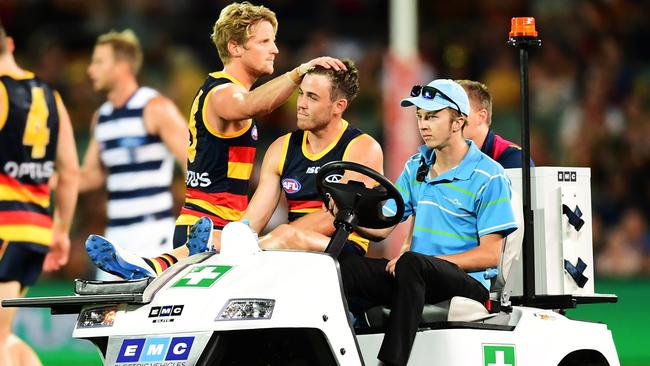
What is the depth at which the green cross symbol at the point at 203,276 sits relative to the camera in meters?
5.86

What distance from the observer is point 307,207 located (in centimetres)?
741

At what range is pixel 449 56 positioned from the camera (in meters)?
17.2

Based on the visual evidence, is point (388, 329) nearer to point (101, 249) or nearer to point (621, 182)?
point (101, 249)

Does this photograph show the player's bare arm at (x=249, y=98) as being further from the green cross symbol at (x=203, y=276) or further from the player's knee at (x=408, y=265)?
the green cross symbol at (x=203, y=276)

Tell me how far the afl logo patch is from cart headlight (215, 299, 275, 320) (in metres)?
1.72

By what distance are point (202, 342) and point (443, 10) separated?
511 inches

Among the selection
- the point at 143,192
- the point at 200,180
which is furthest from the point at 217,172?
the point at 143,192

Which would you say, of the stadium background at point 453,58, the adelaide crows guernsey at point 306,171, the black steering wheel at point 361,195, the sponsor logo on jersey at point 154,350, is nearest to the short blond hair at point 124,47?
the stadium background at point 453,58

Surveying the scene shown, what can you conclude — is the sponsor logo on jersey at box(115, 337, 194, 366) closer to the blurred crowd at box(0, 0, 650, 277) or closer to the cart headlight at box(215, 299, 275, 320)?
the cart headlight at box(215, 299, 275, 320)

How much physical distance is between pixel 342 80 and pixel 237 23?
0.95m

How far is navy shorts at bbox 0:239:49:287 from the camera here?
983 centimetres

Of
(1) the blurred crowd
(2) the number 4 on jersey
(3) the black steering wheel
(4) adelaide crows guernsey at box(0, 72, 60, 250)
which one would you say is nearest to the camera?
(3) the black steering wheel

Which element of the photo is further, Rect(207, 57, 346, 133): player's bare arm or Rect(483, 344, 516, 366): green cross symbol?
Rect(207, 57, 346, 133): player's bare arm

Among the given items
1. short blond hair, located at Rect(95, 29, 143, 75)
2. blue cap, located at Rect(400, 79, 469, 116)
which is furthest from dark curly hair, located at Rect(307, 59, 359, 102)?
short blond hair, located at Rect(95, 29, 143, 75)
